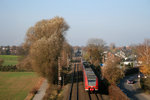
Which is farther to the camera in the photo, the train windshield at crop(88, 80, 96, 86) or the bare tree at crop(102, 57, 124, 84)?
the bare tree at crop(102, 57, 124, 84)

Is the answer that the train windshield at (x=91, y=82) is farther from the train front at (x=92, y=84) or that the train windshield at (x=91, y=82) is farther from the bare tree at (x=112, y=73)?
the bare tree at (x=112, y=73)

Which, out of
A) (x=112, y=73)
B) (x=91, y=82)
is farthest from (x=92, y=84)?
(x=112, y=73)

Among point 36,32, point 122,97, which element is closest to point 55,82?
point 36,32

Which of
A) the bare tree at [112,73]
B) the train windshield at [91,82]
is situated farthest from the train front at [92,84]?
the bare tree at [112,73]

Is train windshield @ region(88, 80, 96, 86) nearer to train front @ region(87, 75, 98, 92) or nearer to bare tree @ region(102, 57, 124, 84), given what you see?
train front @ region(87, 75, 98, 92)

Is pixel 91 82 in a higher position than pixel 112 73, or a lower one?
lower

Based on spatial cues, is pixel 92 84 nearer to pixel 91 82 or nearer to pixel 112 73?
pixel 91 82

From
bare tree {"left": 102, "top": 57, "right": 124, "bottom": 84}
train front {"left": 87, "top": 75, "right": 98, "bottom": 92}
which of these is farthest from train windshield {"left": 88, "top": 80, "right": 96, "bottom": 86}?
bare tree {"left": 102, "top": 57, "right": 124, "bottom": 84}

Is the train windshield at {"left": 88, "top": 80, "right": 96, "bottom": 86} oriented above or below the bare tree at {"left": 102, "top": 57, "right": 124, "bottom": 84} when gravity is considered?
below

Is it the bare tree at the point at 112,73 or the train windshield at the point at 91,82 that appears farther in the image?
the bare tree at the point at 112,73

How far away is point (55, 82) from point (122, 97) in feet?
58.4

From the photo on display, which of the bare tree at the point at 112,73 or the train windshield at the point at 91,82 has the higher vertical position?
the bare tree at the point at 112,73

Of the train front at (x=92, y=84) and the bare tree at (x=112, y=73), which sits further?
the bare tree at (x=112, y=73)

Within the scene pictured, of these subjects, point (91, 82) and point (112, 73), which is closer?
point (91, 82)
